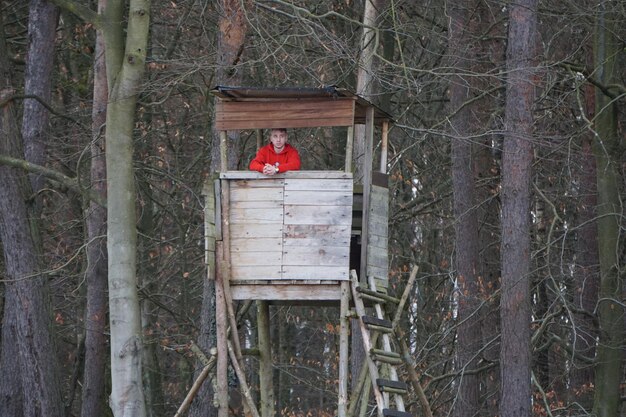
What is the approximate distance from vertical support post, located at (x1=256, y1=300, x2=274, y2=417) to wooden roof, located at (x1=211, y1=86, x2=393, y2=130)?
2.59 m

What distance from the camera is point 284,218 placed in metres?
12.7

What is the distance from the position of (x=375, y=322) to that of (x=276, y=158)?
6.64 ft

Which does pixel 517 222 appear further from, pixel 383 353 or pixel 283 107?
pixel 283 107

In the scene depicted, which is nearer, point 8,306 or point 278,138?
point 278,138

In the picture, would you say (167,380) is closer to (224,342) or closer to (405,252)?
(405,252)

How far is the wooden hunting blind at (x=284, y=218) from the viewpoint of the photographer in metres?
12.7

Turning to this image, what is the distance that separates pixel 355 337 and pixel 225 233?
4714 mm

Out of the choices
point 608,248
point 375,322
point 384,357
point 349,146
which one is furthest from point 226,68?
point 608,248

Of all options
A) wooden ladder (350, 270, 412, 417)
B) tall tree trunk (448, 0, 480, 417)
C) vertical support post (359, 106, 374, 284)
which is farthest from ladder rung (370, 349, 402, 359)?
tall tree trunk (448, 0, 480, 417)

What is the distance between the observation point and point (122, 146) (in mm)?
14227

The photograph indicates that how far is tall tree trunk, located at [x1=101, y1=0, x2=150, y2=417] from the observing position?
14031 millimetres

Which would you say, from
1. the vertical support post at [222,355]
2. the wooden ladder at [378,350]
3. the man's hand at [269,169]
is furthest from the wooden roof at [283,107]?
the vertical support post at [222,355]

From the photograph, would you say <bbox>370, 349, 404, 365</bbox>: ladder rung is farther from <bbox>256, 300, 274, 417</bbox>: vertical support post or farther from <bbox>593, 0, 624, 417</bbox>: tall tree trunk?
<bbox>593, 0, 624, 417</bbox>: tall tree trunk

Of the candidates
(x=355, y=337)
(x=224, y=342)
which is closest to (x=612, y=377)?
(x=355, y=337)
